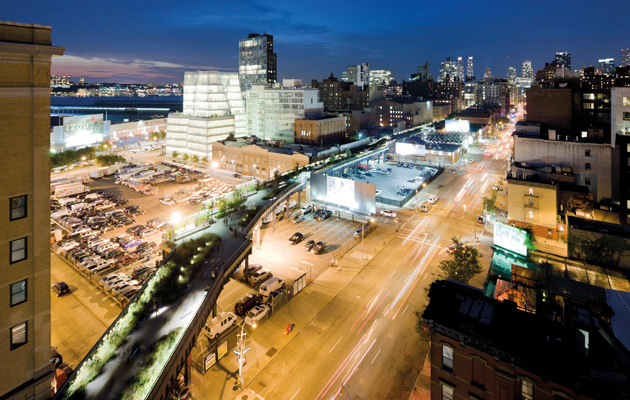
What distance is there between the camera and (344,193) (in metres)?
62.2

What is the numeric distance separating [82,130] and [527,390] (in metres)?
135

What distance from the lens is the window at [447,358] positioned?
19453 mm

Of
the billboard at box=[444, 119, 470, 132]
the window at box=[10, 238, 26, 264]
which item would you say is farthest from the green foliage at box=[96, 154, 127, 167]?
the billboard at box=[444, 119, 470, 132]

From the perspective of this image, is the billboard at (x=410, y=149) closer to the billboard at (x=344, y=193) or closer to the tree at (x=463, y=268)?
the billboard at (x=344, y=193)

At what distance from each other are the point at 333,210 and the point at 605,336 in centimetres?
5003

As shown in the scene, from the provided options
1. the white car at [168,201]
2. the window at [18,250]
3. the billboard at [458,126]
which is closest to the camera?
the window at [18,250]

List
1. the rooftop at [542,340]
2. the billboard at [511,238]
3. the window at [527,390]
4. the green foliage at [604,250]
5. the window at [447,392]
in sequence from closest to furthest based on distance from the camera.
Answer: the rooftop at [542,340] → the window at [527,390] → the window at [447,392] → the green foliage at [604,250] → the billboard at [511,238]

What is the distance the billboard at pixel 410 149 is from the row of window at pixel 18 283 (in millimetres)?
103042

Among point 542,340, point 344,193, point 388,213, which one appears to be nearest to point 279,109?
point 344,193

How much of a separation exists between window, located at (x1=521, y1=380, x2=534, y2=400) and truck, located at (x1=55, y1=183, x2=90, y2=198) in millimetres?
88326

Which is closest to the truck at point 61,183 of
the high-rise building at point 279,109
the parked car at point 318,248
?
the high-rise building at point 279,109

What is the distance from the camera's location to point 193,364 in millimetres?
26188

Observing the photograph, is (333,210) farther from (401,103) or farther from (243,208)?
(401,103)

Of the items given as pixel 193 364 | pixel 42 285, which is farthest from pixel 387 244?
pixel 42 285
